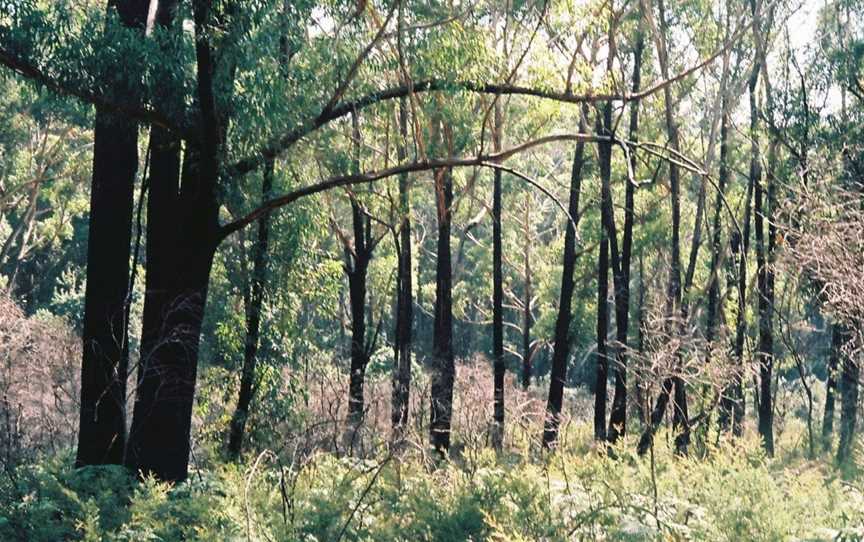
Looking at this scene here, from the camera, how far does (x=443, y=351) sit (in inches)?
827

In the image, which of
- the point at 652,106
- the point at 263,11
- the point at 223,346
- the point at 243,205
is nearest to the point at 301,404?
the point at 223,346

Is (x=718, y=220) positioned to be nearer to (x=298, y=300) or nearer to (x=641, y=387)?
(x=298, y=300)

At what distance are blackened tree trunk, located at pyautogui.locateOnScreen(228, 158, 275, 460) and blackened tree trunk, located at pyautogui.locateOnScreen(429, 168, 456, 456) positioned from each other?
3473mm

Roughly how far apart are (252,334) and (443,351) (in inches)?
226

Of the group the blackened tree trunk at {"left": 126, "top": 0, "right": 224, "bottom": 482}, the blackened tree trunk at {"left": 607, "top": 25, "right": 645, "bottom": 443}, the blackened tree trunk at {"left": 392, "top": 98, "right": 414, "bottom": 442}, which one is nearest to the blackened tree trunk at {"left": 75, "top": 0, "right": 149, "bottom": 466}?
the blackened tree trunk at {"left": 126, "top": 0, "right": 224, "bottom": 482}

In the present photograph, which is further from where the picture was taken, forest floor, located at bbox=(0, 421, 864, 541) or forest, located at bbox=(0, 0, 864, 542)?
forest, located at bbox=(0, 0, 864, 542)

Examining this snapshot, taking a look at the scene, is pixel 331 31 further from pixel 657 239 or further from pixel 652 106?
pixel 657 239

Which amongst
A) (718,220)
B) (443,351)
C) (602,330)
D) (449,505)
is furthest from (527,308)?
(449,505)

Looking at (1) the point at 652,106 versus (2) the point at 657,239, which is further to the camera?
(2) the point at 657,239

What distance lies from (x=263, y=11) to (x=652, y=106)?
16.6 meters

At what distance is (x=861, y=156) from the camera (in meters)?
22.2

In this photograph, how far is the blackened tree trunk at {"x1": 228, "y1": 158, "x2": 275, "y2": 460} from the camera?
15.9m

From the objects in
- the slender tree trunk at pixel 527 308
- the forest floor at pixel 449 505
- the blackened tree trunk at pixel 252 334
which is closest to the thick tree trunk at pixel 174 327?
the forest floor at pixel 449 505

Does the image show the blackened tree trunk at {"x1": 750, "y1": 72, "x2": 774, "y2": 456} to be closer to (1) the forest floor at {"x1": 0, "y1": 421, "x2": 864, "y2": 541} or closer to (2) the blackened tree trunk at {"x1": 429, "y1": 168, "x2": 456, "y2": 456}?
(2) the blackened tree trunk at {"x1": 429, "y1": 168, "x2": 456, "y2": 456}
